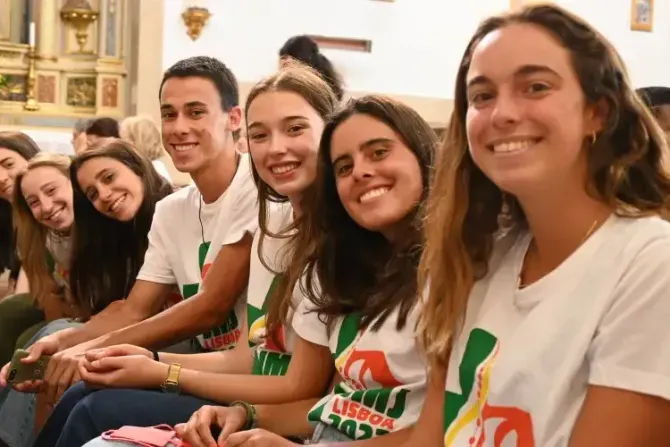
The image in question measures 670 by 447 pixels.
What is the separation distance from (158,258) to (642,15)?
551 centimetres

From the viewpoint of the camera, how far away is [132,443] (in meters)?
1.62

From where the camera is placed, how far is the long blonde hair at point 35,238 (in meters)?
3.05

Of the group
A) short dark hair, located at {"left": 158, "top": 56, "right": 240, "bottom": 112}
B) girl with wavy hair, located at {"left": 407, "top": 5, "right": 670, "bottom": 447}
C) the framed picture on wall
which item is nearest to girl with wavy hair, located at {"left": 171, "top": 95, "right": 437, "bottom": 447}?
girl with wavy hair, located at {"left": 407, "top": 5, "right": 670, "bottom": 447}

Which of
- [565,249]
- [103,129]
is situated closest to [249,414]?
[565,249]

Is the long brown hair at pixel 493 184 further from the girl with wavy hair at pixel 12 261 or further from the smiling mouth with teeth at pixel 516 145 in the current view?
the girl with wavy hair at pixel 12 261

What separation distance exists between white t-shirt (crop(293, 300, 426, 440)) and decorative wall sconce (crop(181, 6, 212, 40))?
187 inches

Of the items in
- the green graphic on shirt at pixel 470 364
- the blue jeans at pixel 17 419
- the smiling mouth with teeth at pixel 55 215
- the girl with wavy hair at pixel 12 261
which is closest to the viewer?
the green graphic on shirt at pixel 470 364

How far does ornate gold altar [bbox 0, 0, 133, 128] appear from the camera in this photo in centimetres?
627

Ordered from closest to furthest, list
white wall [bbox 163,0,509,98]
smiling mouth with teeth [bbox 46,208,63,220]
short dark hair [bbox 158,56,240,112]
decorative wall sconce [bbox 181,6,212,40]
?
short dark hair [bbox 158,56,240,112] → smiling mouth with teeth [bbox 46,208,63,220] → decorative wall sconce [bbox 181,6,212,40] → white wall [bbox 163,0,509,98]

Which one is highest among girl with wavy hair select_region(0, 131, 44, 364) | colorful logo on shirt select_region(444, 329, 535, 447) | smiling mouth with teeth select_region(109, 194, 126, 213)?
colorful logo on shirt select_region(444, 329, 535, 447)

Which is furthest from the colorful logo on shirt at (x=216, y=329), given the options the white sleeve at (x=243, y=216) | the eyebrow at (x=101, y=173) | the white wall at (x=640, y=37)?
the white wall at (x=640, y=37)

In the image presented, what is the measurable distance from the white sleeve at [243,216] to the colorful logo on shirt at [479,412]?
99cm

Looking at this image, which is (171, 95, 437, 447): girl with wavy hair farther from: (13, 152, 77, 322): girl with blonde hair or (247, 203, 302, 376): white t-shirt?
(13, 152, 77, 322): girl with blonde hair

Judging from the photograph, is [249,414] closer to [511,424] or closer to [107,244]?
[511,424]
